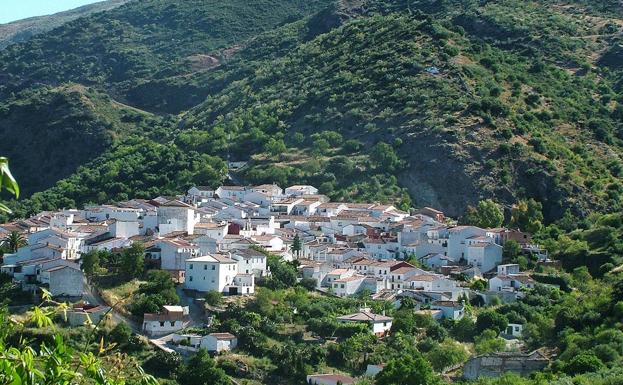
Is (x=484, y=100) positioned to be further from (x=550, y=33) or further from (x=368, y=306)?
(x=368, y=306)

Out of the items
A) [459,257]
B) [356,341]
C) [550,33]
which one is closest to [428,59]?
[550,33]

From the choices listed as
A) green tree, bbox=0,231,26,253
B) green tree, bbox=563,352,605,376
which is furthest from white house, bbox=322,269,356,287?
green tree, bbox=563,352,605,376

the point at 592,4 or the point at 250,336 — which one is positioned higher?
the point at 592,4

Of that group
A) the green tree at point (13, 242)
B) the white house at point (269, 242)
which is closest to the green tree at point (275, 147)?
the white house at point (269, 242)

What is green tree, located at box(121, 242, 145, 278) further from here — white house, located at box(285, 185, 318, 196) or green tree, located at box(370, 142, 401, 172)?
green tree, located at box(370, 142, 401, 172)

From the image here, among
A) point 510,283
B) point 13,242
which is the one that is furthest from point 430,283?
point 13,242

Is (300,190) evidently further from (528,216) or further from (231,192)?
(528,216)
